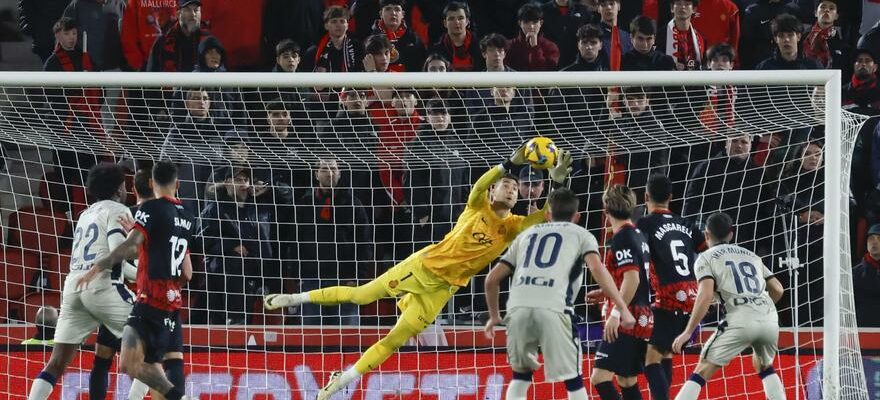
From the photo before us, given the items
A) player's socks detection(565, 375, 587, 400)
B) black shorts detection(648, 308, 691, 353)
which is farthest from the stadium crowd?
player's socks detection(565, 375, 587, 400)

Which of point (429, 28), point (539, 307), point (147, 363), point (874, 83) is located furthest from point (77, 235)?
point (874, 83)

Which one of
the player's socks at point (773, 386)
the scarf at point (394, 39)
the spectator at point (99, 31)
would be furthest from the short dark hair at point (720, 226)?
the spectator at point (99, 31)

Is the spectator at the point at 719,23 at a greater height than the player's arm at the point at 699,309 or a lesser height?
greater

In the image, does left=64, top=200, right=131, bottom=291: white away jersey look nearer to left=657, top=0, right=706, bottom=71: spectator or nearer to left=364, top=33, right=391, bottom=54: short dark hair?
left=364, top=33, right=391, bottom=54: short dark hair

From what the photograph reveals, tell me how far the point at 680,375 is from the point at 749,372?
1.85ft

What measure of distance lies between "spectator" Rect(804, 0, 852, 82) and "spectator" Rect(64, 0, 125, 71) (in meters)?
5.56

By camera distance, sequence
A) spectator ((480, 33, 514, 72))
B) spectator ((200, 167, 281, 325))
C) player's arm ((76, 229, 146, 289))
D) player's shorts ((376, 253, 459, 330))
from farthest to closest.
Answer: spectator ((480, 33, 514, 72)) → spectator ((200, 167, 281, 325)) → player's shorts ((376, 253, 459, 330)) → player's arm ((76, 229, 146, 289))

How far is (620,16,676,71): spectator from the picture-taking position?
12.6 metres

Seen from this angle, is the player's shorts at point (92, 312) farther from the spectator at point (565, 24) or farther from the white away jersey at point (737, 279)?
the spectator at point (565, 24)

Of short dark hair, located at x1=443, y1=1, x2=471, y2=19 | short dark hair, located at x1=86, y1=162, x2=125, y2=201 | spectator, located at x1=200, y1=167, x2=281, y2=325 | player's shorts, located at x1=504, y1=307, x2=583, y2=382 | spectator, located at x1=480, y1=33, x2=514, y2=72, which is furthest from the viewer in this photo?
short dark hair, located at x1=443, y1=1, x2=471, y2=19

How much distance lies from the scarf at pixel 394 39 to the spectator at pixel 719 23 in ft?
7.98

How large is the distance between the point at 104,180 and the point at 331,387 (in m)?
1.97

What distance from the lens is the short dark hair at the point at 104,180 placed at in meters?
10.5

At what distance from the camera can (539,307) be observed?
9.32 m
